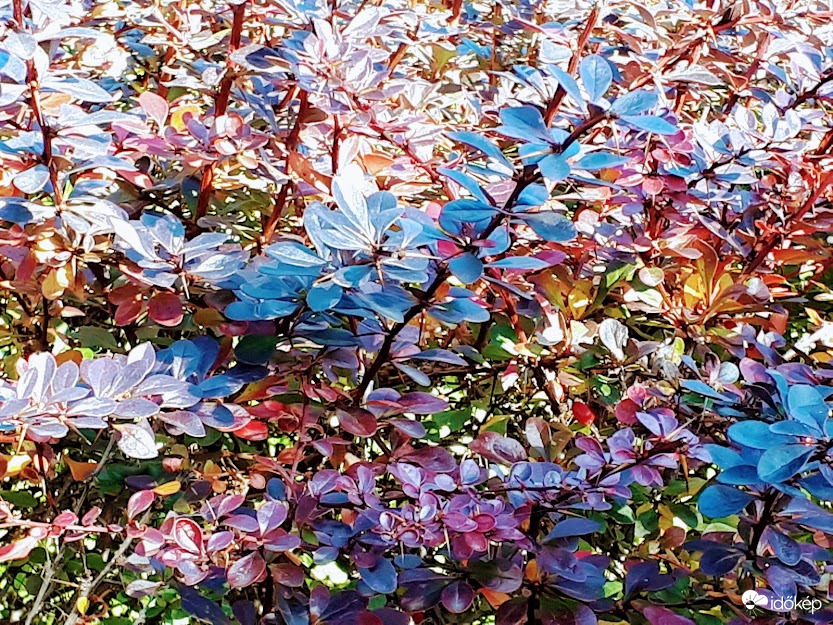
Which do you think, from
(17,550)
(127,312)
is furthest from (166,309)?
(17,550)

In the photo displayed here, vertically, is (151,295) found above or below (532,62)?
below

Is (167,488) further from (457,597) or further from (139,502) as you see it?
(457,597)

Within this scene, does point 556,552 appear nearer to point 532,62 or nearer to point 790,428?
point 790,428

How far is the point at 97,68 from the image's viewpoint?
1.24 metres

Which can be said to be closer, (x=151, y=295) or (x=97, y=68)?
(x=151, y=295)

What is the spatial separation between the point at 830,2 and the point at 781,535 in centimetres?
107

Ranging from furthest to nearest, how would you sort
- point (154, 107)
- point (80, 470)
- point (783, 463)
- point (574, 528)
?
point (154, 107) < point (80, 470) < point (574, 528) < point (783, 463)

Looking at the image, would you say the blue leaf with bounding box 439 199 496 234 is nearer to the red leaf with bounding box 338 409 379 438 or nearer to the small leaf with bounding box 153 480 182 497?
the red leaf with bounding box 338 409 379 438

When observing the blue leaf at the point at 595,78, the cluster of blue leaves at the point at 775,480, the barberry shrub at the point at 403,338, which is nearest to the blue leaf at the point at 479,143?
the barberry shrub at the point at 403,338

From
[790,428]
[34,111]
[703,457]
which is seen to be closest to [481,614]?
[703,457]

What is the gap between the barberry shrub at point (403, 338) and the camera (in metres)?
0.75

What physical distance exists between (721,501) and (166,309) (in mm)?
622

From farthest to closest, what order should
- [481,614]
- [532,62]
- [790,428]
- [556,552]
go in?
[532,62] < [481,614] < [556,552] < [790,428]

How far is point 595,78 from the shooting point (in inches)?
28.0
